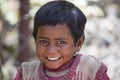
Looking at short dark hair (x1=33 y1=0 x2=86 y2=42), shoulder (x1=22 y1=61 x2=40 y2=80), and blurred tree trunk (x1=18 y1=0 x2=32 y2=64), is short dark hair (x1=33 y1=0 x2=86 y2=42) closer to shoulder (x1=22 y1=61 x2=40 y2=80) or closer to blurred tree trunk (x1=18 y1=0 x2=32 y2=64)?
shoulder (x1=22 y1=61 x2=40 y2=80)

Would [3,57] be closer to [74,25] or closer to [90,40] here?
[90,40]

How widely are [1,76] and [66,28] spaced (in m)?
1.39

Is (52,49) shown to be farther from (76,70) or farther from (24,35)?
(24,35)

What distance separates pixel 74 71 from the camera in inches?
133

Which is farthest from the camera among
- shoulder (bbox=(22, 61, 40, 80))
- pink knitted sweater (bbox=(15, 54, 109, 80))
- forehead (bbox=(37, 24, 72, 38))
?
shoulder (bbox=(22, 61, 40, 80))

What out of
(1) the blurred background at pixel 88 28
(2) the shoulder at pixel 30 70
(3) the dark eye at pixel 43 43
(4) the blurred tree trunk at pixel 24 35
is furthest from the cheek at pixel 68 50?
(4) the blurred tree trunk at pixel 24 35

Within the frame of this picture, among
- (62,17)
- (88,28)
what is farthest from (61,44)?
(88,28)

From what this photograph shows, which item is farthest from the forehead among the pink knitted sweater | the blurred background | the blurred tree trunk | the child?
the blurred tree trunk

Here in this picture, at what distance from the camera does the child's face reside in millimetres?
3188

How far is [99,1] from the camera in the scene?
6688 millimetres

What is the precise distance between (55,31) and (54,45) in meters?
0.08

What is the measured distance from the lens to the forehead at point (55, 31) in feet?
10.4

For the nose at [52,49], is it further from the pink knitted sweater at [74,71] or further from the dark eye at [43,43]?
the pink knitted sweater at [74,71]

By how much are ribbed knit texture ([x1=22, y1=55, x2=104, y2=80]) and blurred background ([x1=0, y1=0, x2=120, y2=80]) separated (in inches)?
90.7
